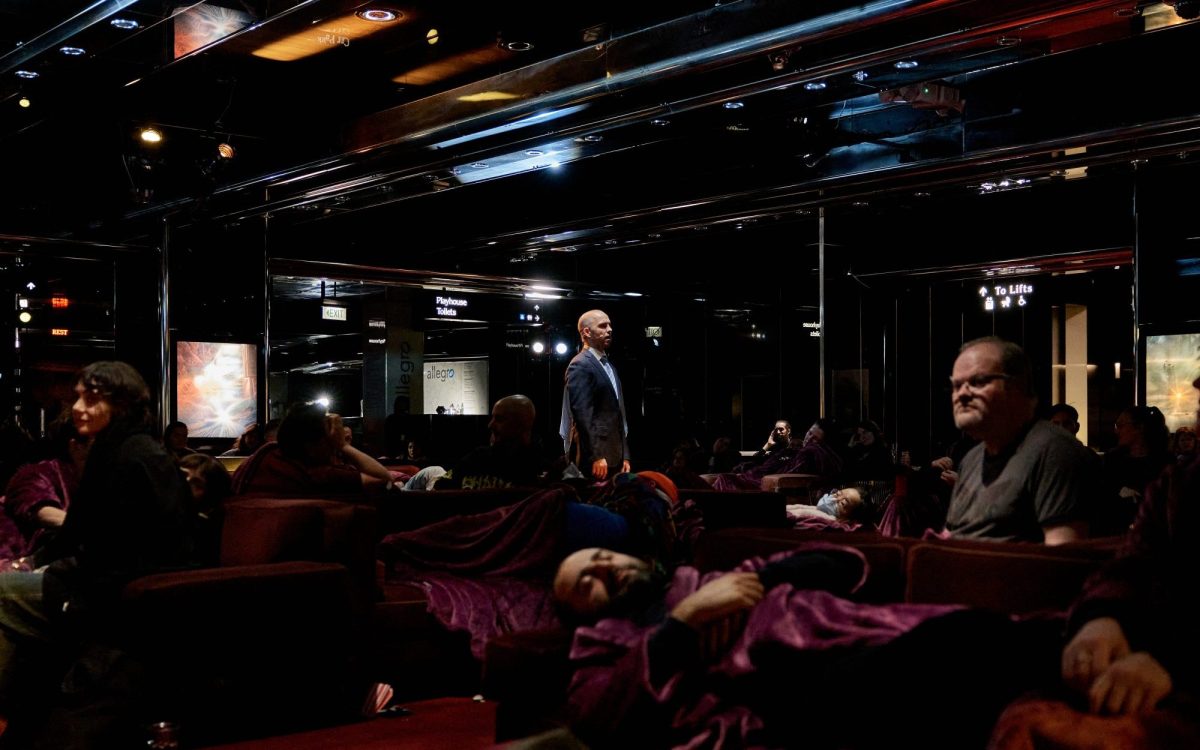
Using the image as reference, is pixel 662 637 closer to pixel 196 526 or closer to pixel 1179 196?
pixel 196 526

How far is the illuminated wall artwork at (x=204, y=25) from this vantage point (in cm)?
665

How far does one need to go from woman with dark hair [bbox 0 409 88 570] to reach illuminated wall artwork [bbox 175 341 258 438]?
17.5 feet

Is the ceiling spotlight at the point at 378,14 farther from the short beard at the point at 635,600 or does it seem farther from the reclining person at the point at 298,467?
the short beard at the point at 635,600

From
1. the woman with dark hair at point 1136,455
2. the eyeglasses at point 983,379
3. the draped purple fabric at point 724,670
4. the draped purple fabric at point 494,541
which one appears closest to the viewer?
the draped purple fabric at point 724,670

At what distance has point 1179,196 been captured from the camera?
8961 millimetres

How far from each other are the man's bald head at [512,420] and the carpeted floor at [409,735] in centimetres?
167

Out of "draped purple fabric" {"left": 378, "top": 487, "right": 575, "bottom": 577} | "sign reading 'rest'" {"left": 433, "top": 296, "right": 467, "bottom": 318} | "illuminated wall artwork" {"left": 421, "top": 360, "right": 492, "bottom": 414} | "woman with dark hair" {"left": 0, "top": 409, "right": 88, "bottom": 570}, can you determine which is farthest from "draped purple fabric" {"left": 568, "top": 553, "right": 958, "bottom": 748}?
"illuminated wall artwork" {"left": 421, "top": 360, "right": 492, "bottom": 414}

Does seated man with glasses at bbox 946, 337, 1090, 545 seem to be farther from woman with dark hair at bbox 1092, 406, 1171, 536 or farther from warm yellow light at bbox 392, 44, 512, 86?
warm yellow light at bbox 392, 44, 512, 86

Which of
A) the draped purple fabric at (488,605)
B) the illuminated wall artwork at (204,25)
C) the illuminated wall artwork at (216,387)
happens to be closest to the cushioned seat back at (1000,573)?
the draped purple fabric at (488,605)

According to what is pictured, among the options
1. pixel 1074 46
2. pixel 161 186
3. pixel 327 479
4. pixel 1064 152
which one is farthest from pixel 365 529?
pixel 161 186

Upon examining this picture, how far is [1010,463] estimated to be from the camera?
332cm

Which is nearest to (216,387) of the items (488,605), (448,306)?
(448,306)

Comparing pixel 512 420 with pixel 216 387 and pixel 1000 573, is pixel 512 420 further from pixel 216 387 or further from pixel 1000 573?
pixel 216 387

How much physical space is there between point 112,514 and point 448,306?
10.7 meters
